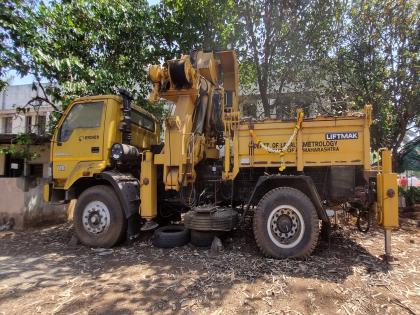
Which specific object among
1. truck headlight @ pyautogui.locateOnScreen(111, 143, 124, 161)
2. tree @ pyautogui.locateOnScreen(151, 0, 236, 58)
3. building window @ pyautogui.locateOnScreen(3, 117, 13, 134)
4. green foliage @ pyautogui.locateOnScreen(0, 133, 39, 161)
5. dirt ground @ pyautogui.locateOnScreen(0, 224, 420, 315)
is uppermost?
tree @ pyautogui.locateOnScreen(151, 0, 236, 58)

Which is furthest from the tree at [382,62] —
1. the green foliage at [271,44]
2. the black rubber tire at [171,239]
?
the black rubber tire at [171,239]

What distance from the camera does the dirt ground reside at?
14.0 feet

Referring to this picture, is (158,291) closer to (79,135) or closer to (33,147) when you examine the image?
(79,135)

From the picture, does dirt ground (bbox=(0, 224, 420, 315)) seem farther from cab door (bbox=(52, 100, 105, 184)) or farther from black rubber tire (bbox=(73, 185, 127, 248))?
cab door (bbox=(52, 100, 105, 184))

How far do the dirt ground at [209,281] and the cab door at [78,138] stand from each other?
1.67 metres

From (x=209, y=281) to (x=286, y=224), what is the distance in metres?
1.65

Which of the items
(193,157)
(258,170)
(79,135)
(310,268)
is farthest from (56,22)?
(310,268)

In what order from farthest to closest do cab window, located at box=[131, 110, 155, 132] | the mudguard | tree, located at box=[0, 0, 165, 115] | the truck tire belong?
1. tree, located at box=[0, 0, 165, 115]
2. cab window, located at box=[131, 110, 155, 132]
3. the mudguard
4. the truck tire

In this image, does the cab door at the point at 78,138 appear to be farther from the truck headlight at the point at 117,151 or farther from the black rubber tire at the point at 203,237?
the black rubber tire at the point at 203,237

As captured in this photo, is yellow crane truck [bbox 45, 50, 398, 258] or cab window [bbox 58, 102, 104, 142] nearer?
yellow crane truck [bbox 45, 50, 398, 258]

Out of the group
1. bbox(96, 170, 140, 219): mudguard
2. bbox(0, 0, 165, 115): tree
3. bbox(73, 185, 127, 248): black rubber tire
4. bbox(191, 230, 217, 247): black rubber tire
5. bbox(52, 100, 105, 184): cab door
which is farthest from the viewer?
bbox(0, 0, 165, 115): tree

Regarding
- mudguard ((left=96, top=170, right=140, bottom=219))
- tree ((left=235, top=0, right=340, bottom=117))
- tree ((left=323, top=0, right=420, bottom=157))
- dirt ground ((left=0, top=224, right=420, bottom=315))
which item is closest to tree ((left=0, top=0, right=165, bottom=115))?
tree ((left=235, top=0, right=340, bottom=117))

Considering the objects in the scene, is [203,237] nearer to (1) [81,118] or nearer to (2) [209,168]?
(2) [209,168]

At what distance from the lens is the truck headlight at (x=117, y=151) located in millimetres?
7129
